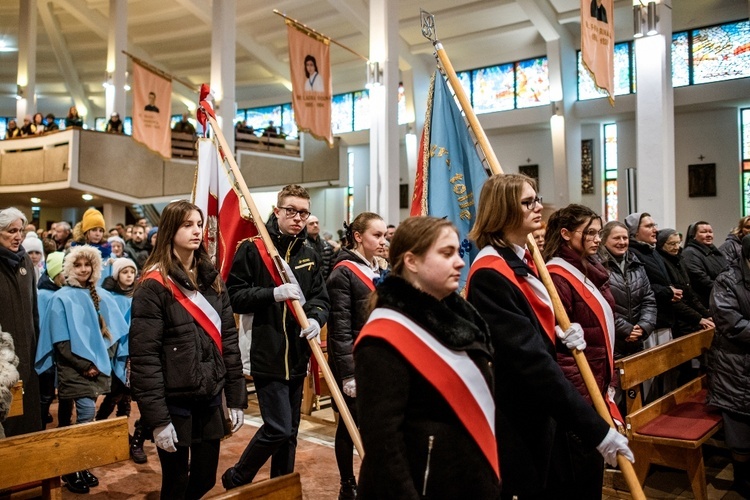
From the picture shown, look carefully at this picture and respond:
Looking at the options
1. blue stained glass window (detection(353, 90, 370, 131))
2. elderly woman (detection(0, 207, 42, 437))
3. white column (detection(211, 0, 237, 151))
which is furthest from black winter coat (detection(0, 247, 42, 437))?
blue stained glass window (detection(353, 90, 370, 131))

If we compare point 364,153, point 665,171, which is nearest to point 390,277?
point 665,171

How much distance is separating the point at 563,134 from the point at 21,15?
16649 millimetres

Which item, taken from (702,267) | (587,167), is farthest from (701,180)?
(702,267)

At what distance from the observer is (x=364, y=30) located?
17.2m

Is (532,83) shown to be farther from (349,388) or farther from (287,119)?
(349,388)

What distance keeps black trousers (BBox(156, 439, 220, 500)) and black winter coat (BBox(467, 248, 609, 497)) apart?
145 centimetres

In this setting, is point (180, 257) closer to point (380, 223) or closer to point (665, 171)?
point (380, 223)

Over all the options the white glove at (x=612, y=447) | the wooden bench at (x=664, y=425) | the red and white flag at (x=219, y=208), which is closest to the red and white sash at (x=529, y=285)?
the white glove at (x=612, y=447)

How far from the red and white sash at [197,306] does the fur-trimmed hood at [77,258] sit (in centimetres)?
190

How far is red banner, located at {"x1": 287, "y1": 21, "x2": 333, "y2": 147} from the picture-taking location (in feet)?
36.8

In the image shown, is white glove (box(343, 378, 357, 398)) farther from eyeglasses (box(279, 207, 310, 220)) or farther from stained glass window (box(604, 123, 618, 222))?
stained glass window (box(604, 123, 618, 222))

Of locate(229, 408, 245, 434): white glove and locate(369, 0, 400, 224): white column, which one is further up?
locate(369, 0, 400, 224): white column

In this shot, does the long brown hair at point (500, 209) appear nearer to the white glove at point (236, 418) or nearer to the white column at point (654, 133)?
the white glove at point (236, 418)

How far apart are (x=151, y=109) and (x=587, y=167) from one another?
448 inches
